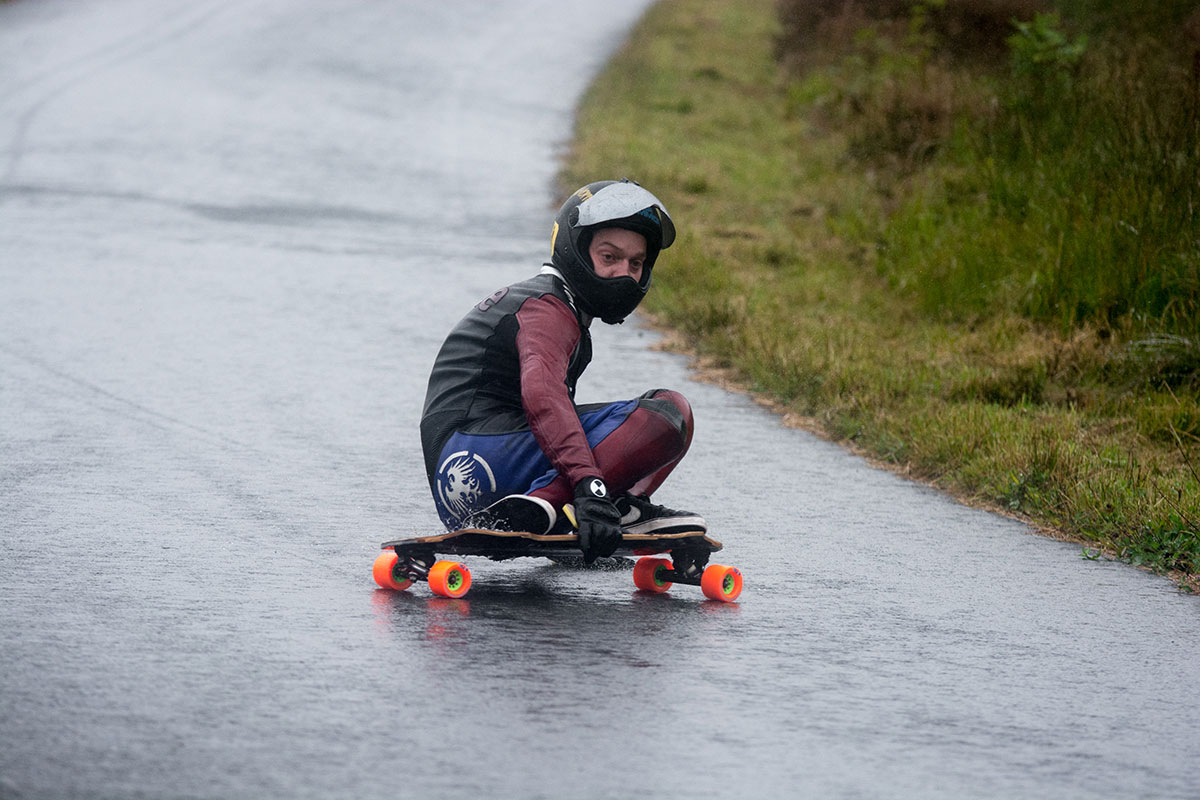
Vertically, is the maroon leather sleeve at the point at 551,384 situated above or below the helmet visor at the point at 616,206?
below

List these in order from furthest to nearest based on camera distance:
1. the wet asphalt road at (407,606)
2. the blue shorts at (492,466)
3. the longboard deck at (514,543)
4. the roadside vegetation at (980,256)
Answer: the roadside vegetation at (980,256), the blue shorts at (492,466), the longboard deck at (514,543), the wet asphalt road at (407,606)

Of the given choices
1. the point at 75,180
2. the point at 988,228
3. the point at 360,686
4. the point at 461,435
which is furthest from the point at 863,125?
the point at 360,686

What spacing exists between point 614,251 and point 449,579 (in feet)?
4.45

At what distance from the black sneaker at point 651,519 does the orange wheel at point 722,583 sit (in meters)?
0.15

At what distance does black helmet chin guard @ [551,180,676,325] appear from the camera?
5.87 metres

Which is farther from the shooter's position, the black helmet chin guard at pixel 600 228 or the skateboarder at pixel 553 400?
the black helmet chin guard at pixel 600 228

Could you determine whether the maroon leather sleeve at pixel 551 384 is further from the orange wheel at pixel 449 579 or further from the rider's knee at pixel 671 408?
the orange wheel at pixel 449 579

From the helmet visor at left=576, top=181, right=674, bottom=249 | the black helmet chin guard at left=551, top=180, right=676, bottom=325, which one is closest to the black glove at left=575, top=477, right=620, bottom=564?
the black helmet chin guard at left=551, top=180, right=676, bottom=325

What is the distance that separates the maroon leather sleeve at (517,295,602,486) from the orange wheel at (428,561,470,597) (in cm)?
49

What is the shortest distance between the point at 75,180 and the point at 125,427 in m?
8.89

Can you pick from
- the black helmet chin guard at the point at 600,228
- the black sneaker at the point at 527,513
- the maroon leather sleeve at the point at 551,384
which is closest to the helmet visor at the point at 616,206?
the black helmet chin guard at the point at 600,228

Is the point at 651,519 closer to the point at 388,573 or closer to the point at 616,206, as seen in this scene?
the point at 388,573

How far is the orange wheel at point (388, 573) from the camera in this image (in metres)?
5.62

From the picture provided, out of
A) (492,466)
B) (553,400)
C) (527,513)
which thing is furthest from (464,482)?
(553,400)
